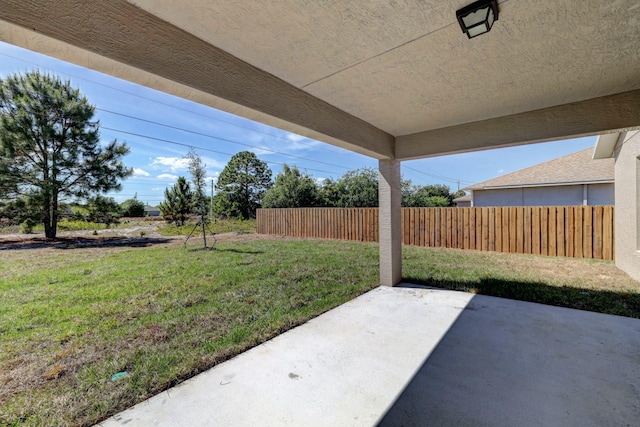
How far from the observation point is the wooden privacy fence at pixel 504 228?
602cm

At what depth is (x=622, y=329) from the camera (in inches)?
102

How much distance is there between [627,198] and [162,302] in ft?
26.7

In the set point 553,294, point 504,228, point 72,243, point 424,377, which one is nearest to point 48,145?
point 72,243

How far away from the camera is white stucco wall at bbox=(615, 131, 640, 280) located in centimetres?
406

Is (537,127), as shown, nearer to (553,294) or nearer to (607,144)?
(553,294)

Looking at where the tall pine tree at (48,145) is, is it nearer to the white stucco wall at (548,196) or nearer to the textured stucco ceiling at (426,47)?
the textured stucco ceiling at (426,47)

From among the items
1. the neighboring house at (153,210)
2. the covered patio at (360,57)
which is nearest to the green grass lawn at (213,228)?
the neighboring house at (153,210)

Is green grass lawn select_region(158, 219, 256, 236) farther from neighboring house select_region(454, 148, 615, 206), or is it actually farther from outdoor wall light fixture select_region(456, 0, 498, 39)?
neighboring house select_region(454, 148, 615, 206)

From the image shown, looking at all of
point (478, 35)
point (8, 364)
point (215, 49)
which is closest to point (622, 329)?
point (478, 35)

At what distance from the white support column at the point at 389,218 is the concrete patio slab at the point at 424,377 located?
1290 mm

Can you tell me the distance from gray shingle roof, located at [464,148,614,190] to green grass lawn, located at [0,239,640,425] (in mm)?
6252

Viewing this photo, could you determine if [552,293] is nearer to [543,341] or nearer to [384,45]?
[543,341]

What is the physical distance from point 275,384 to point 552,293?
14.2 feet

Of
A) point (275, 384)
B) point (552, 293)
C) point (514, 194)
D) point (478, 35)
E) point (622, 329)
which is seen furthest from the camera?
point (514, 194)
